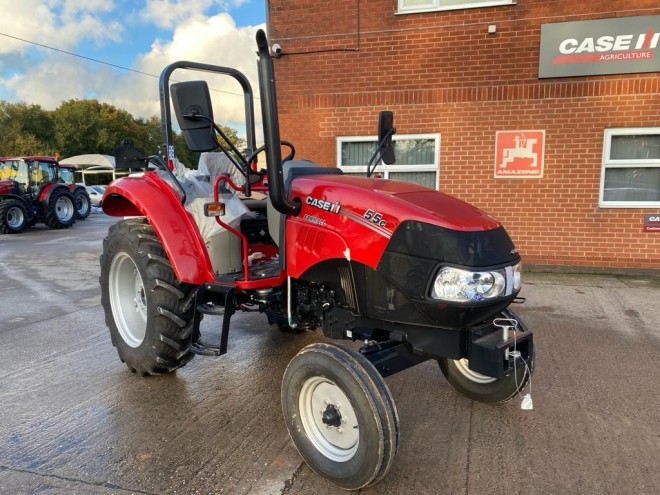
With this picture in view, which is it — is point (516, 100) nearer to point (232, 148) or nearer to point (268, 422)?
point (232, 148)

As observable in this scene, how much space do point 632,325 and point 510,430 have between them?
2.86 metres

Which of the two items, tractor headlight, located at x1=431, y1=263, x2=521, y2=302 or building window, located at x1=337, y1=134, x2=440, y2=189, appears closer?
tractor headlight, located at x1=431, y1=263, x2=521, y2=302

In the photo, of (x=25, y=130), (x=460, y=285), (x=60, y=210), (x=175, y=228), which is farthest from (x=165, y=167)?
(x=25, y=130)

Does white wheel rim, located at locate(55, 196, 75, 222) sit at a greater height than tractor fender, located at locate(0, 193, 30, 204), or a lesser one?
lesser

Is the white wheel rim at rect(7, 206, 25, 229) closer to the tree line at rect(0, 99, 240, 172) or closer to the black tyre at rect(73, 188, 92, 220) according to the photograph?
the black tyre at rect(73, 188, 92, 220)

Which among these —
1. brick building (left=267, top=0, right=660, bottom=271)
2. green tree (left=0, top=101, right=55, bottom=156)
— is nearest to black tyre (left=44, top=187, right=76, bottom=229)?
brick building (left=267, top=0, right=660, bottom=271)

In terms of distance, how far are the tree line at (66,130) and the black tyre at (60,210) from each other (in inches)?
779

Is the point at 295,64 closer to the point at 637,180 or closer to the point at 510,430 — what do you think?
the point at 637,180

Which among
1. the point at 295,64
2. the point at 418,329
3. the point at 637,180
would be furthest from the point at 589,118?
the point at 418,329

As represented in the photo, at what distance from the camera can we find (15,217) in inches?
599

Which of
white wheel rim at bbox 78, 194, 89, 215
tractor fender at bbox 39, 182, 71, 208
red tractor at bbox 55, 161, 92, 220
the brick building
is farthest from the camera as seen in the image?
white wheel rim at bbox 78, 194, 89, 215

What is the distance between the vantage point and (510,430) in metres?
3.00

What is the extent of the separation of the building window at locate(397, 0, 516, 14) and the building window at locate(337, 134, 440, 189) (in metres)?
1.86

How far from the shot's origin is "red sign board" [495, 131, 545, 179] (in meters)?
7.33
